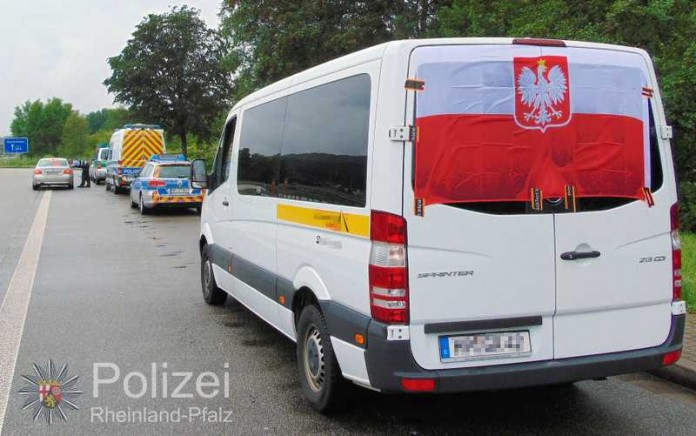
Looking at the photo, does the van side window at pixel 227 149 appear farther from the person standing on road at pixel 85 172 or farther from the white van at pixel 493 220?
the person standing on road at pixel 85 172

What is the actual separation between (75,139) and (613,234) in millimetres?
109814

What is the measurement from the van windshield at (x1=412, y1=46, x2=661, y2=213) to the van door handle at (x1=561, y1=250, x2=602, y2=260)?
296 millimetres

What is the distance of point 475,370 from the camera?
3.75 meters


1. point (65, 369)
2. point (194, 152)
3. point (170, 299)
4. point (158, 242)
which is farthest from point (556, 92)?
point (194, 152)

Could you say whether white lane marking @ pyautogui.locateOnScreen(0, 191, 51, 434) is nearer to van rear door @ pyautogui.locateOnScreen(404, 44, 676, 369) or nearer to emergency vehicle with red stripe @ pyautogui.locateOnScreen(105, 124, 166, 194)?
van rear door @ pyautogui.locateOnScreen(404, 44, 676, 369)

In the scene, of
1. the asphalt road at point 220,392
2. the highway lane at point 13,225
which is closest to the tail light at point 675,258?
the asphalt road at point 220,392

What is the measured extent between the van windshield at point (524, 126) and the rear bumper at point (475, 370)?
806mm

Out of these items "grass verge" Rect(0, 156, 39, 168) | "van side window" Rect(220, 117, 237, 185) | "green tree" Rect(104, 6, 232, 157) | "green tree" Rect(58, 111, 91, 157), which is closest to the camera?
"van side window" Rect(220, 117, 237, 185)

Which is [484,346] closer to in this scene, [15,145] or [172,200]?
[172,200]

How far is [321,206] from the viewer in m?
4.43

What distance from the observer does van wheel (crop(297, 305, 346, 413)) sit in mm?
4316

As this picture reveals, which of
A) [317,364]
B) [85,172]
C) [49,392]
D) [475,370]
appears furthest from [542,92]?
[85,172]

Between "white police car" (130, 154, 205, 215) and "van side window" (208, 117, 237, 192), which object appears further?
"white police car" (130, 154, 205, 215)

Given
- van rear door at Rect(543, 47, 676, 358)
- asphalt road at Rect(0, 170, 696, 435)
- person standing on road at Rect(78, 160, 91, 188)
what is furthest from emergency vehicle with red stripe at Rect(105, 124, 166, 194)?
Answer: van rear door at Rect(543, 47, 676, 358)
